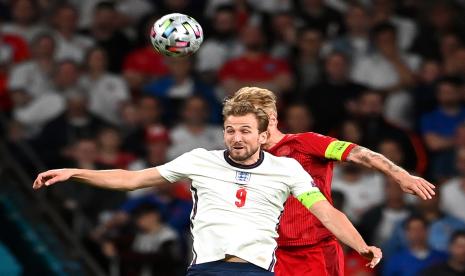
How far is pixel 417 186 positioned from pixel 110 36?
783 centimetres

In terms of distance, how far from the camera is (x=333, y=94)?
12.6 m

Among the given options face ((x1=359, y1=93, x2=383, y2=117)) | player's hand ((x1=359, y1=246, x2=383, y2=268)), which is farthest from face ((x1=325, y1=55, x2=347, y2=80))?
player's hand ((x1=359, y1=246, x2=383, y2=268))

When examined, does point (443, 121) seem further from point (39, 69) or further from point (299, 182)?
point (299, 182)

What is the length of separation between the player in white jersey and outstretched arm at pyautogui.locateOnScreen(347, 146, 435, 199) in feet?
1.31

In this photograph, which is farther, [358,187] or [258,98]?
[358,187]

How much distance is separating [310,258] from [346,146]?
0.80m

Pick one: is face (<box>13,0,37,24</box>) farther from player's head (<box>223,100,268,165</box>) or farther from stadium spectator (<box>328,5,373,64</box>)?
player's head (<box>223,100,268,165</box>)

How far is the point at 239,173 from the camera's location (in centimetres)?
662

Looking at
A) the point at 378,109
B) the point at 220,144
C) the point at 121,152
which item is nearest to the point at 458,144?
the point at 378,109

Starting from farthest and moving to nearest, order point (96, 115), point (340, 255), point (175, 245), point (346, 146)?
1. point (96, 115)
2. point (175, 245)
3. point (340, 255)
4. point (346, 146)

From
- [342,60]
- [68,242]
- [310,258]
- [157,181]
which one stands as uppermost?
[342,60]

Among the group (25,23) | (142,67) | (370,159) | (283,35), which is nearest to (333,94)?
(283,35)

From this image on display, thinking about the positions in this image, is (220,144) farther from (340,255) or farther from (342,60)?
(340,255)

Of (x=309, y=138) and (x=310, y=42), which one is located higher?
(x=310, y=42)
